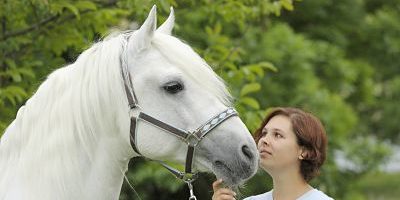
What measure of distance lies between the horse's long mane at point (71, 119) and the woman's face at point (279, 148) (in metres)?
0.44

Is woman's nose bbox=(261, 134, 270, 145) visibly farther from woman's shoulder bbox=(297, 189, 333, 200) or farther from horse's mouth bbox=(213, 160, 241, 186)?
horse's mouth bbox=(213, 160, 241, 186)

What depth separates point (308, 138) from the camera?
350 cm

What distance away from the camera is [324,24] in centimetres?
1202

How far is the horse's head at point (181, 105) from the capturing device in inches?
119

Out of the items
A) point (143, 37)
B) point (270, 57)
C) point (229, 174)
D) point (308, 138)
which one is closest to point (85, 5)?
point (143, 37)

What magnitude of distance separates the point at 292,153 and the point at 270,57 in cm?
548

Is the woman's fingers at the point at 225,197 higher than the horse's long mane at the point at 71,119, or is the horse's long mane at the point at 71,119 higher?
the horse's long mane at the point at 71,119

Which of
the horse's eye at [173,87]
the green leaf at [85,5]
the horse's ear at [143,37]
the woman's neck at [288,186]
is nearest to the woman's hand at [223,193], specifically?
the woman's neck at [288,186]

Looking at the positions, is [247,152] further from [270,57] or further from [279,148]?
[270,57]

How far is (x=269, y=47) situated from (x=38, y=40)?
4.28m

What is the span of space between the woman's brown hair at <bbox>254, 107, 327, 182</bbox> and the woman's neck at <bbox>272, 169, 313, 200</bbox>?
0.23 feet

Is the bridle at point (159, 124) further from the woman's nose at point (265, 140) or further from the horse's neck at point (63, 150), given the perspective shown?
the woman's nose at point (265, 140)

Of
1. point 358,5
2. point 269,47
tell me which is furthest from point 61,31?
point 358,5

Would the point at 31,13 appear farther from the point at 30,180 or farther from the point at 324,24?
the point at 324,24
